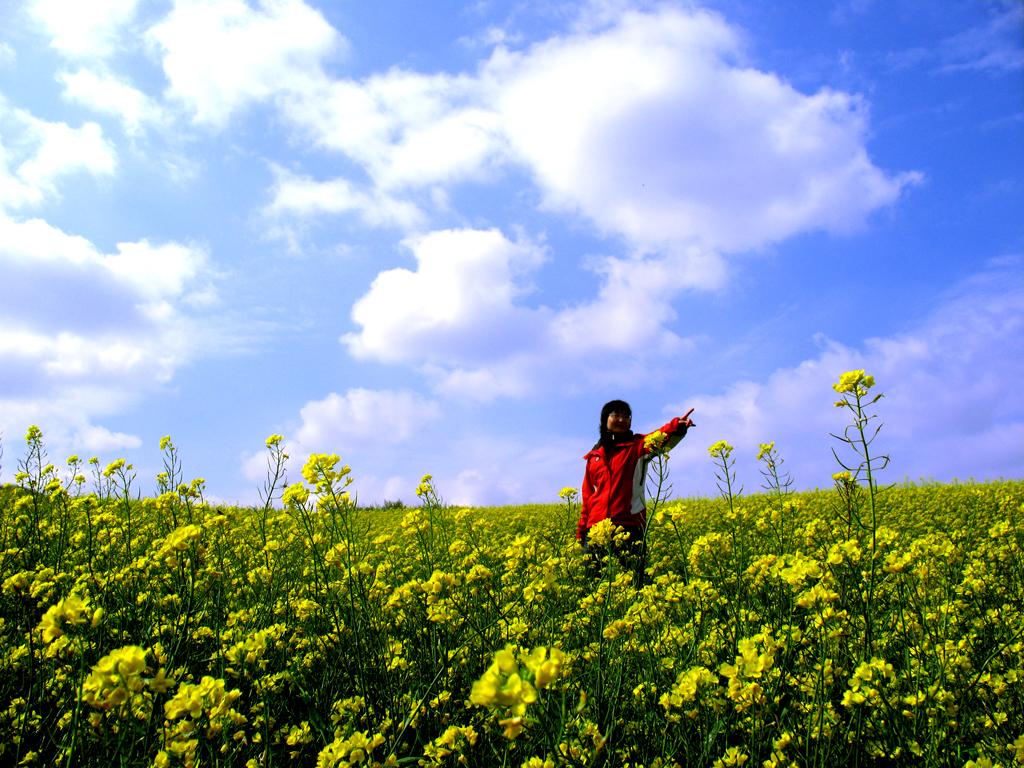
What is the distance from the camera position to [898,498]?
12.2 metres

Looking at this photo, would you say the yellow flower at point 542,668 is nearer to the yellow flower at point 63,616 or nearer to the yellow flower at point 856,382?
the yellow flower at point 63,616

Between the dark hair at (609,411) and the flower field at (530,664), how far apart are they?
1.97 m

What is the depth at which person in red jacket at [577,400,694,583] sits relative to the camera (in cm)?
629

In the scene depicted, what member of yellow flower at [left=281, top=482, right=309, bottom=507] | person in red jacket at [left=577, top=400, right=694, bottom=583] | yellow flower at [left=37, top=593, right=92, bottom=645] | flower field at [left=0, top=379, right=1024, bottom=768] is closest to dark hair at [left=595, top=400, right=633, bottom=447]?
person in red jacket at [left=577, top=400, right=694, bottom=583]

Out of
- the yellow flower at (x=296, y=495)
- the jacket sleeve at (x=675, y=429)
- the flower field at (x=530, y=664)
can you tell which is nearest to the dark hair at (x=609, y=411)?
the jacket sleeve at (x=675, y=429)

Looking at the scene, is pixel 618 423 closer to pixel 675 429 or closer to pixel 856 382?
pixel 675 429

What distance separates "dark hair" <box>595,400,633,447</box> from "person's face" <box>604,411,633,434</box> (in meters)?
0.04

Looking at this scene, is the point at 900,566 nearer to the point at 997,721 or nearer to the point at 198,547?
the point at 997,721

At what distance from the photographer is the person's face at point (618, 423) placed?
6590 millimetres

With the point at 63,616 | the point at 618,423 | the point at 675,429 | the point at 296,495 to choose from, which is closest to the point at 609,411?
the point at 618,423

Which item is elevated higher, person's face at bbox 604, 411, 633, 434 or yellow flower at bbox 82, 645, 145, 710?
person's face at bbox 604, 411, 633, 434

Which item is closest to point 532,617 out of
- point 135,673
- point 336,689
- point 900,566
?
point 336,689

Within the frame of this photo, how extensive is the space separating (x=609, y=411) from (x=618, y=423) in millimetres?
212

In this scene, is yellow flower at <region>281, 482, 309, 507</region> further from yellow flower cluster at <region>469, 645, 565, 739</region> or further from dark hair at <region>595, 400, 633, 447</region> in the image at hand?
dark hair at <region>595, 400, 633, 447</region>
